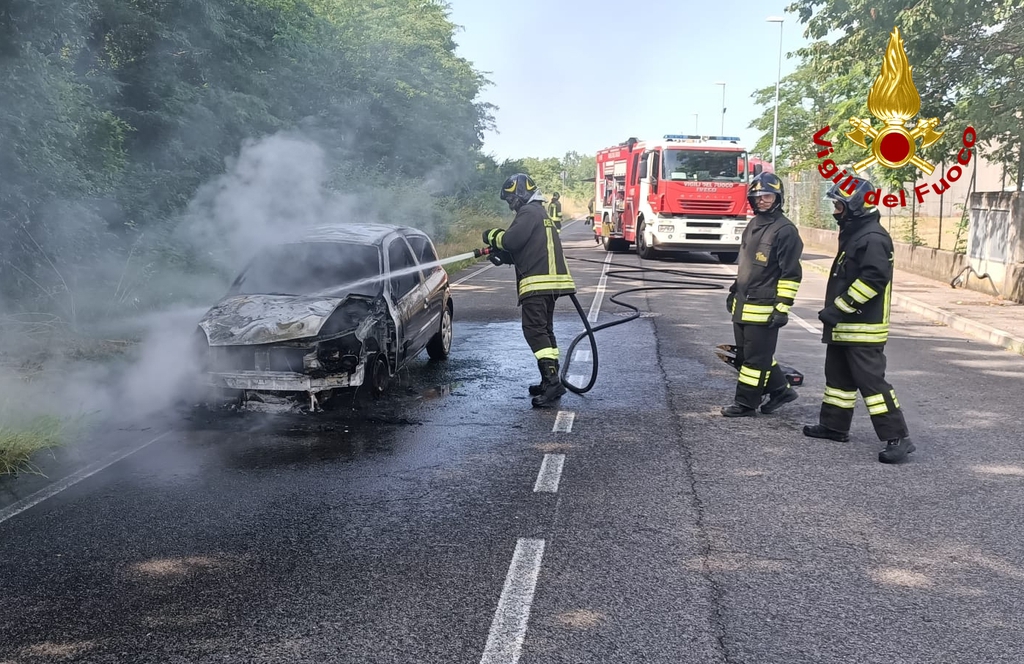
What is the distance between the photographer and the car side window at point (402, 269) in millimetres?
8031

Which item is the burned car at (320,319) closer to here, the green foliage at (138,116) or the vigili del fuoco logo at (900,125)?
the green foliage at (138,116)

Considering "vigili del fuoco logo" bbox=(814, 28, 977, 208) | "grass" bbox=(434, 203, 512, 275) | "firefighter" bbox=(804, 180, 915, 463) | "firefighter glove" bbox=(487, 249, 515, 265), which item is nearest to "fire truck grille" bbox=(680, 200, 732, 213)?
"vigili del fuoco logo" bbox=(814, 28, 977, 208)

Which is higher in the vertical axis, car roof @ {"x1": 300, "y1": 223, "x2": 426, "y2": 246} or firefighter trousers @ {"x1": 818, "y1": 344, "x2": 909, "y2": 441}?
car roof @ {"x1": 300, "y1": 223, "x2": 426, "y2": 246}

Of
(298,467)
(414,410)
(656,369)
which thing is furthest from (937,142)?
(298,467)

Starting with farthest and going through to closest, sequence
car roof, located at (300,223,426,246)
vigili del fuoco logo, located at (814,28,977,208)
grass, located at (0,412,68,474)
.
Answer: vigili del fuoco logo, located at (814,28,977,208)
car roof, located at (300,223,426,246)
grass, located at (0,412,68,474)

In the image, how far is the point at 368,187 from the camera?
21922 millimetres

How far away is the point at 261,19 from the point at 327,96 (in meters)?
7.15

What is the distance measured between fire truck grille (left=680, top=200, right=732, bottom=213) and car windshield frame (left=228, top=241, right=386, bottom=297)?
14.5 meters

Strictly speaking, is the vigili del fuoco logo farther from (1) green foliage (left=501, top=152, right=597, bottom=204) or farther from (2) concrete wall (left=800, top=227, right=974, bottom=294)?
(1) green foliage (left=501, top=152, right=597, bottom=204)

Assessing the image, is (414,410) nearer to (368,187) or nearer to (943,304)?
(943,304)

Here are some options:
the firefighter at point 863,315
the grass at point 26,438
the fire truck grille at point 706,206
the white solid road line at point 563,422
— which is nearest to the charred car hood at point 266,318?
the grass at point 26,438

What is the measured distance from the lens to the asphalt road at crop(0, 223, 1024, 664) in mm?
3523

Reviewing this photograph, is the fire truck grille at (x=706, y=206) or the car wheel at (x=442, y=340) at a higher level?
the fire truck grille at (x=706, y=206)

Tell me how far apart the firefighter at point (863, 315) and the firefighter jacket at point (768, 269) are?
1.54 feet
